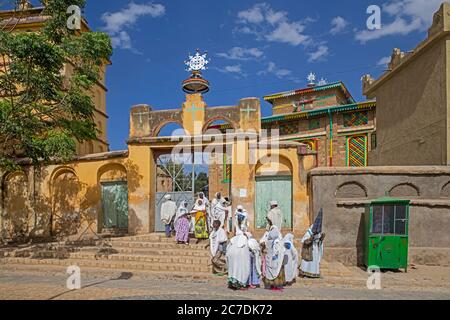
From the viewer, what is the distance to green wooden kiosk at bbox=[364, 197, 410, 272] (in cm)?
932

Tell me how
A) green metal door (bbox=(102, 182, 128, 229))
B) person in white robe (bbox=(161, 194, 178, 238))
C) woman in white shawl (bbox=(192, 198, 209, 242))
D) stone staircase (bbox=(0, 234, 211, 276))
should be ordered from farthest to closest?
green metal door (bbox=(102, 182, 128, 229))
person in white robe (bbox=(161, 194, 178, 238))
woman in white shawl (bbox=(192, 198, 209, 242))
stone staircase (bbox=(0, 234, 211, 276))

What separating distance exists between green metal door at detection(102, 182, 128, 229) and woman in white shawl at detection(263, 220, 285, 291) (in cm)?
847

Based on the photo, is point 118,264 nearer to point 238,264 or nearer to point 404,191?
point 238,264

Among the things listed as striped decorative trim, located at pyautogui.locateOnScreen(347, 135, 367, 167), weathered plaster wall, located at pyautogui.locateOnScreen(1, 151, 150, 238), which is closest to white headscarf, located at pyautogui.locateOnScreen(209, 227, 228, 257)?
weathered plaster wall, located at pyautogui.locateOnScreen(1, 151, 150, 238)

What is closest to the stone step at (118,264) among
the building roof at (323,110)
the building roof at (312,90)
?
the building roof at (323,110)

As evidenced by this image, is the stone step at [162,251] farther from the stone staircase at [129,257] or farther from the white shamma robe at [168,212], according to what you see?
the white shamma robe at [168,212]

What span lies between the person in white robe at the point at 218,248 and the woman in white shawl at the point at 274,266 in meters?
1.32

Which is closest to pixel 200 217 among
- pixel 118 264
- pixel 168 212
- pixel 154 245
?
pixel 168 212

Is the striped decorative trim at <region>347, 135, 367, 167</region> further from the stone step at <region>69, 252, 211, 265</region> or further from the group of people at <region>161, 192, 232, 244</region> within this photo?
the stone step at <region>69, 252, 211, 265</region>

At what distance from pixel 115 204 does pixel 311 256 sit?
30.3ft

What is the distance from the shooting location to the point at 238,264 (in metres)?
7.57

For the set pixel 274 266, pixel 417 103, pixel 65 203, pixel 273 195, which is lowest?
pixel 274 266
